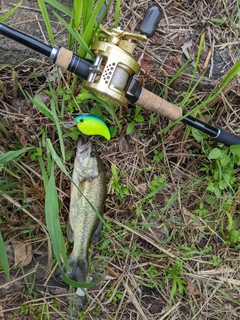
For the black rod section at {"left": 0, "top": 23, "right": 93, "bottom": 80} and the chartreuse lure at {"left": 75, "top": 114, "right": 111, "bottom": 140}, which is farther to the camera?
the chartreuse lure at {"left": 75, "top": 114, "right": 111, "bottom": 140}

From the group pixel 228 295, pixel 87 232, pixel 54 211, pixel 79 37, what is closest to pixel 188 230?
pixel 228 295

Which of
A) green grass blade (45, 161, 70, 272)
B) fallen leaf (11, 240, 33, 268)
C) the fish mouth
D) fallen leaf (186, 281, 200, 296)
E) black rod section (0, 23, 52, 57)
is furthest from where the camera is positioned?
fallen leaf (186, 281, 200, 296)

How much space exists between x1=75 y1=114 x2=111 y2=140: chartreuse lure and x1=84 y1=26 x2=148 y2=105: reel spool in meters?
0.38

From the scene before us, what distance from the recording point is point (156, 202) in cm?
266

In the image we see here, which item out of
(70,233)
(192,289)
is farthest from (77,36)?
(192,289)

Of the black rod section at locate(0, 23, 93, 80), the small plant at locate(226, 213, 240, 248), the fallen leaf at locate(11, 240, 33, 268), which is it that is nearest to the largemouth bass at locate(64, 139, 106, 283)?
the fallen leaf at locate(11, 240, 33, 268)

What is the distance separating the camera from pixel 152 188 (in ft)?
8.55

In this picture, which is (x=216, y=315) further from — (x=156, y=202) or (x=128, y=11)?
(x=128, y=11)

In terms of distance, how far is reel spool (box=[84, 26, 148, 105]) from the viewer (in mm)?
1906

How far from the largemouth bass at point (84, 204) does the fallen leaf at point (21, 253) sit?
0.30m

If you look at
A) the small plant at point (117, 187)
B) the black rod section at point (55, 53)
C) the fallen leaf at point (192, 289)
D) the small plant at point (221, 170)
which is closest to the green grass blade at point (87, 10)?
the black rod section at point (55, 53)

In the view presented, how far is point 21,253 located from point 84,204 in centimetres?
57

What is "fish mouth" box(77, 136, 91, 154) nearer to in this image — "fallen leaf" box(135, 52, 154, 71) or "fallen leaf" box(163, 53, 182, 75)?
"fallen leaf" box(135, 52, 154, 71)

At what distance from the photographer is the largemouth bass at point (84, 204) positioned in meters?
2.40
